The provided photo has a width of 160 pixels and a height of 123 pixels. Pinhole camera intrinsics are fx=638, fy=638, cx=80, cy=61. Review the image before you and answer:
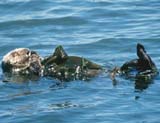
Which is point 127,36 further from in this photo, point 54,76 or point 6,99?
point 6,99

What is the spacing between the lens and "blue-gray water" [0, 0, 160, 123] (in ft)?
25.6

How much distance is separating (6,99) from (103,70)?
1618 millimetres

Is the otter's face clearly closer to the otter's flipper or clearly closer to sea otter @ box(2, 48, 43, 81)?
sea otter @ box(2, 48, 43, 81)

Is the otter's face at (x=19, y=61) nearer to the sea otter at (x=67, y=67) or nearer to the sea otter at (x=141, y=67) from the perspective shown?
the sea otter at (x=67, y=67)

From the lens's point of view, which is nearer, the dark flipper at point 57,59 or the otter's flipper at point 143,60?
the otter's flipper at point 143,60

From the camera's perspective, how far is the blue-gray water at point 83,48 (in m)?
7.80

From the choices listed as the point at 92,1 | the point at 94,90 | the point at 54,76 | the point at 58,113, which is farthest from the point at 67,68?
the point at 92,1

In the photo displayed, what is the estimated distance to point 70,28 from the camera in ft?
42.5

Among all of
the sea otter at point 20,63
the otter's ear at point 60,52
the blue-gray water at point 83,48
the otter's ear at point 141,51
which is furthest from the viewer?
the sea otter at point 20,63

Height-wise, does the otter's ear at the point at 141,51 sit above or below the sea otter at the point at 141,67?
above

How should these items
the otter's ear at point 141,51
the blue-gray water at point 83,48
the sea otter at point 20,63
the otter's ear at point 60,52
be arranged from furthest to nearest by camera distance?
1. the sea otter at point 20,63
2. the otter's ear at point 60,52
3. the otter's ear at point 141,51
4. the blue-gray water at point 83,48

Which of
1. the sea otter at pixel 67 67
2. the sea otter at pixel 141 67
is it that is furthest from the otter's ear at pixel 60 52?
the sea otter at pixel 141 67

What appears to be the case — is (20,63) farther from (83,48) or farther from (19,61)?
(83,48)

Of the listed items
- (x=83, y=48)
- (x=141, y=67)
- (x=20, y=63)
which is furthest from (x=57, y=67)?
(x=83, y=48)
